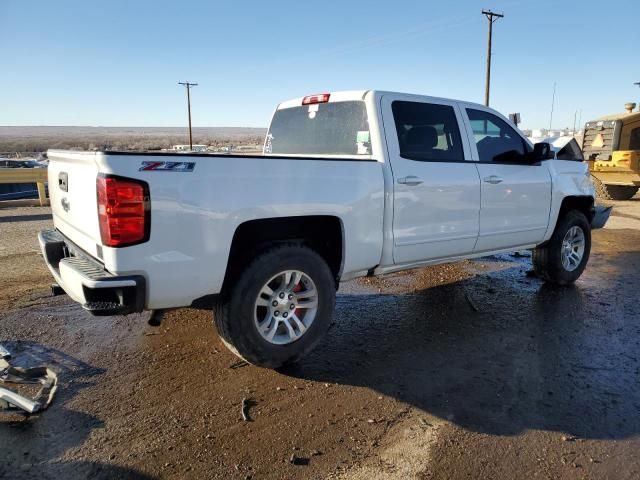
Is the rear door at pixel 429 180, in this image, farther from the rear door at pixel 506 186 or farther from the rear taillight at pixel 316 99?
the rear taillight at pixel 316 99

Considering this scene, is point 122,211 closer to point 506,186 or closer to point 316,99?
point 316,99

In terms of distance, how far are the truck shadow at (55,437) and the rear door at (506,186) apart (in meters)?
3.68

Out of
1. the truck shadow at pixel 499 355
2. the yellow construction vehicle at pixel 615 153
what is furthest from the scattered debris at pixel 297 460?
the yellow construction vehicle at pixel 615 153

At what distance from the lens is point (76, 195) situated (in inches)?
128

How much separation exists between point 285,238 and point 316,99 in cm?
173

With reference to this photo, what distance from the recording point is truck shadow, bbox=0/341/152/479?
8.02ft

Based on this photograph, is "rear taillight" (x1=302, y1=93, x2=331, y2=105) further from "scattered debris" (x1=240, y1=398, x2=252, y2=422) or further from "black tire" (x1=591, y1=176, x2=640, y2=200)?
"black tire" (x1=591, y1=176, x2=640, y2=200)

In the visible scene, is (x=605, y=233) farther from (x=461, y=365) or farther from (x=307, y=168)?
(x=307, y=168)

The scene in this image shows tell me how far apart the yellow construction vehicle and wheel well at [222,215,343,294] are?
42.1ft

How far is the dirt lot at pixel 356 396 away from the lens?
2574 mm

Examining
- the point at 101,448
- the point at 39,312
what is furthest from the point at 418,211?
the point at 39,312

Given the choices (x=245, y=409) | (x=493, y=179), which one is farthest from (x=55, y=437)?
(x=493, y=179)

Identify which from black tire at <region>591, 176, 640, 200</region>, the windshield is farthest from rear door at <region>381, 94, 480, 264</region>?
black tire at <region>591, 176, 640, 200</region>

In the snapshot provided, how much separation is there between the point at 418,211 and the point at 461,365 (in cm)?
130
